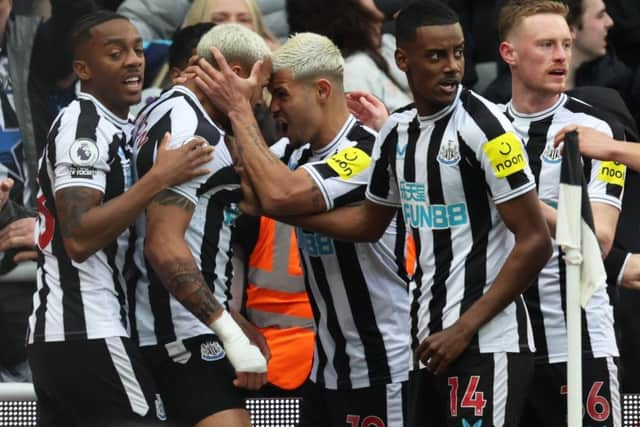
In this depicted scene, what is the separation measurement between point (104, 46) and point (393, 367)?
175 centimetres

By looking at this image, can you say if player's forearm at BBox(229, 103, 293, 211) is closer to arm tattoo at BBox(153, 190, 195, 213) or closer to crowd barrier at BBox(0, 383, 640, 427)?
arm tattoo at BBox(153, 190, 195, 213)

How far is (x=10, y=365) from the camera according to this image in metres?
7.32

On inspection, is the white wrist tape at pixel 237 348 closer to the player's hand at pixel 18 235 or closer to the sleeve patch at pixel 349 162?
the sleeve patch at pixel 349 162

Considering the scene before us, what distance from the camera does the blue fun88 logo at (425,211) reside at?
18.2 ft

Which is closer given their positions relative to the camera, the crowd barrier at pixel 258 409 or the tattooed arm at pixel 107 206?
the tattooed arm at pixel 107 206

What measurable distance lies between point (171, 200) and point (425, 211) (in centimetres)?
96

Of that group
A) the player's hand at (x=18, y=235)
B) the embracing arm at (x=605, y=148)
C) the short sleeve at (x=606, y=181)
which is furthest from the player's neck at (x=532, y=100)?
the player's hand at (x=18, y=235)

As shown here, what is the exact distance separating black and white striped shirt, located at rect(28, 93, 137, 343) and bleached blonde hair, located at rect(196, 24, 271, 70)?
51 centimetres

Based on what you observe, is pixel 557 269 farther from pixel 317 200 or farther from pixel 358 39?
pixel 358 39

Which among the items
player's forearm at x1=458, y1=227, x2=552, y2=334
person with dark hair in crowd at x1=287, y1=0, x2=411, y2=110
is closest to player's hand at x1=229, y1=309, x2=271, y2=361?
player's forearm at x1=458, y1=227, x2=552, y2=334

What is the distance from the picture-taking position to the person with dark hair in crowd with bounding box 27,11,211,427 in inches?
222

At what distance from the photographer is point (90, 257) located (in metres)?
5.80

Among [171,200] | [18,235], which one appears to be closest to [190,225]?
[171,200]

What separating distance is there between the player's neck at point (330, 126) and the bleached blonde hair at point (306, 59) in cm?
15
